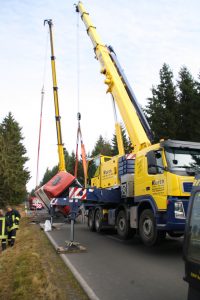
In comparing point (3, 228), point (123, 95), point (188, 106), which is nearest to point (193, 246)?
point (3, 228)

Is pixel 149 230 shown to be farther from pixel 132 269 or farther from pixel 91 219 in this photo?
pixel 91 219

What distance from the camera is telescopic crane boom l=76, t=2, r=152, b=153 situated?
13086 mm

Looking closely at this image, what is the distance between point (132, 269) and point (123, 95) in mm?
7997

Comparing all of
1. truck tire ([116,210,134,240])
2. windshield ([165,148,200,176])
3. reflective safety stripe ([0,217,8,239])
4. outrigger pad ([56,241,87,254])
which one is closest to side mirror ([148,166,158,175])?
windshield ([165,148,200,176])

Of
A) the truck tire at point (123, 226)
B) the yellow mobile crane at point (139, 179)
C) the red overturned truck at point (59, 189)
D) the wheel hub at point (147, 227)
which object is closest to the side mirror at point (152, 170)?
the yellow mobile crane at point (139, 179)

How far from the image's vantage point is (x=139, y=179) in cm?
1082

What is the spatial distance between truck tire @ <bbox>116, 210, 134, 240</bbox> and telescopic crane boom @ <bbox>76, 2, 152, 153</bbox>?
2.27 metres

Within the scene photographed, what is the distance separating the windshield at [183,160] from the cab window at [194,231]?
4852 mm

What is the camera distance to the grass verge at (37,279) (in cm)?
588

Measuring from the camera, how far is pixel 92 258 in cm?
936

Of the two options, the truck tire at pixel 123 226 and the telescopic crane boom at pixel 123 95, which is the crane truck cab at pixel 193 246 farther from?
the telescopic crane boom at pixel 123 95

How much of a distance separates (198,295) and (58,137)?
2106 cm

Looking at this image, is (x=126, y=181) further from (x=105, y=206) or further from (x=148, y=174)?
(x=105, y=206)

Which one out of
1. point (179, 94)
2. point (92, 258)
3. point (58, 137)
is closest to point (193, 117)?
point (179, 94)
